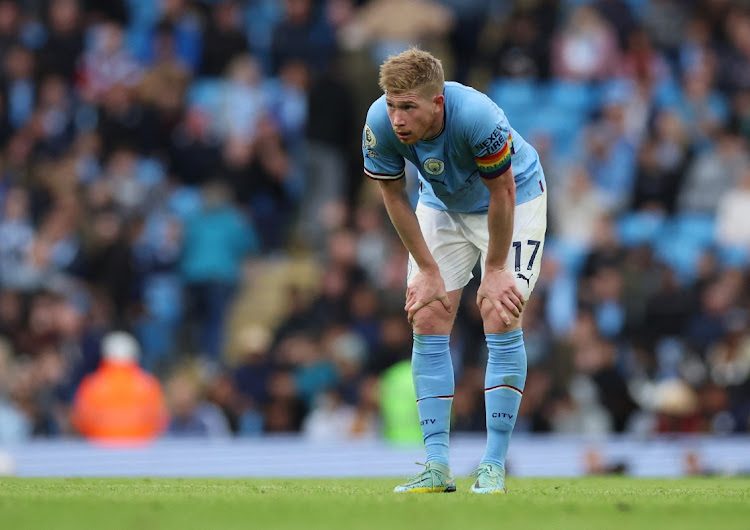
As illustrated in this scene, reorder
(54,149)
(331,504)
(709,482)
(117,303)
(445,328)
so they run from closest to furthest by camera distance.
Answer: (331,504) < (445,328) < (709,482) < (117,303) < (54,149)

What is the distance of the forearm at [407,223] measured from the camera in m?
7.30

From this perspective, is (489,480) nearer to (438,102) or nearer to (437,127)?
(437,127)

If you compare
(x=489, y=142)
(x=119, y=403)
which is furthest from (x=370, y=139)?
(x=119, y=403)

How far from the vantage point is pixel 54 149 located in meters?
17.7

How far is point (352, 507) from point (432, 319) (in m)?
1.68

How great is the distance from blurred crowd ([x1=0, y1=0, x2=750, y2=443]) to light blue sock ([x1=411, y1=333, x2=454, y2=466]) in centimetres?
588

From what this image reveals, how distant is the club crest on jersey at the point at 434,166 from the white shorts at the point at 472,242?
1.79ft

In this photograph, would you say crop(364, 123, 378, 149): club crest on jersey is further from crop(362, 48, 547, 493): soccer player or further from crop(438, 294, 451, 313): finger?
crop(438, 294, 451, 313): finger

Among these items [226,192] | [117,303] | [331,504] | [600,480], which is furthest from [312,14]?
[331,504]

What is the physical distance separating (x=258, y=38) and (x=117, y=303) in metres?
5.45

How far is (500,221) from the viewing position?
7133mm

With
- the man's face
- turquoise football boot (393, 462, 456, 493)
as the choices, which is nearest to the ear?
the man's face

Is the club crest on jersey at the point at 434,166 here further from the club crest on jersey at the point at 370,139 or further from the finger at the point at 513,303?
the finger at the point at 513,303

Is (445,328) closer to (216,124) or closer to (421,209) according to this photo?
(421,209)
